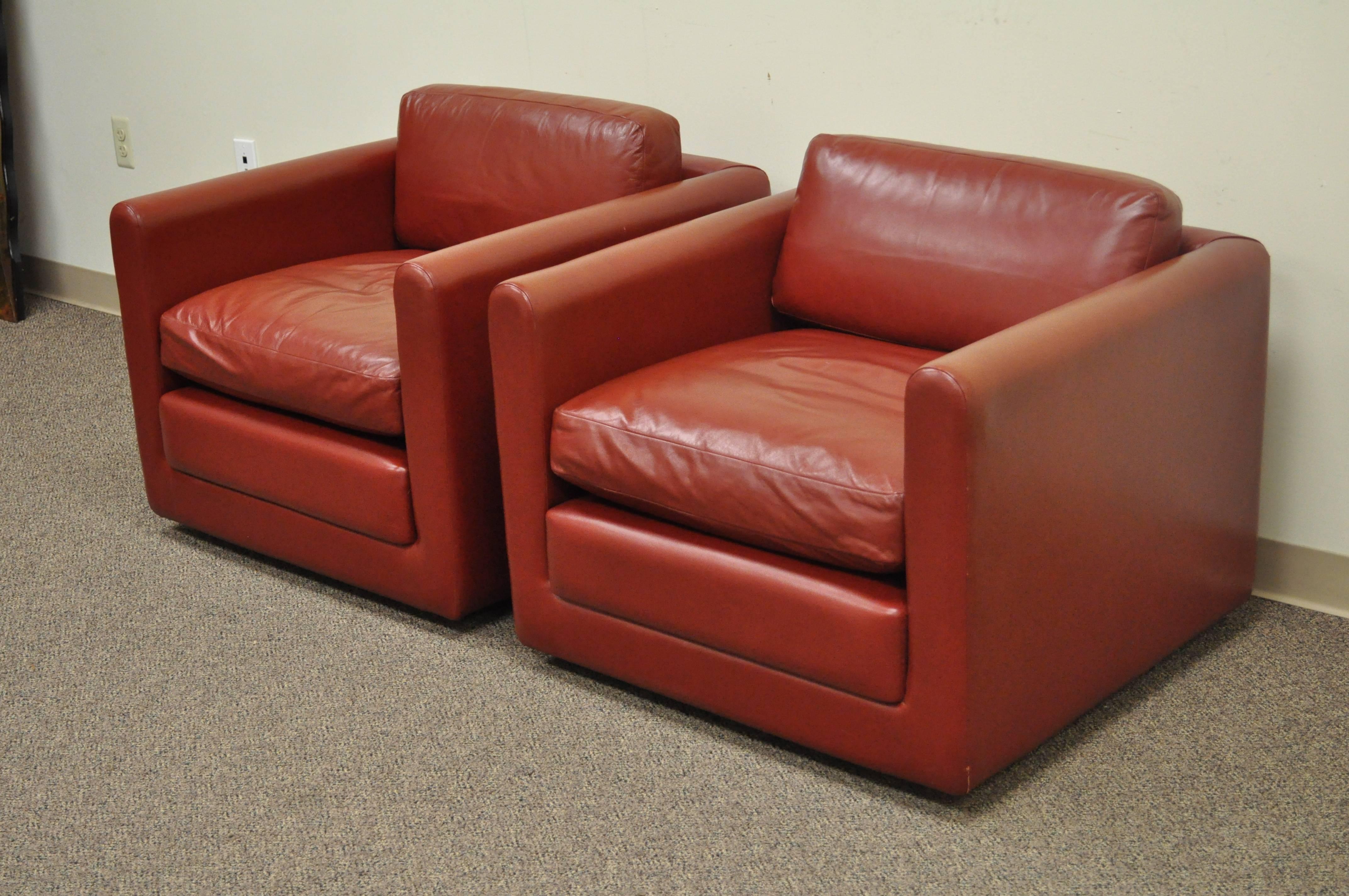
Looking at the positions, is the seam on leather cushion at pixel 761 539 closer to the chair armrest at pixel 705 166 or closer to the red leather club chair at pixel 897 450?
the red leather club chair at pixel 897 450

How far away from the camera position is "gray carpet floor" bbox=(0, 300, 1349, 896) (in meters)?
1.74

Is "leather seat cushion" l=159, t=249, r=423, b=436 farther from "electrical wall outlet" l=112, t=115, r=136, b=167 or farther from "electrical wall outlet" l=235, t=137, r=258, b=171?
"electrical wall outlet" l=112, t=115, r=136, b=167

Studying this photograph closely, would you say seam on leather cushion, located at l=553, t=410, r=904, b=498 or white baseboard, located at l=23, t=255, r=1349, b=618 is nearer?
seam on leather cushion, located at l=553, t=410, r=904, b=498

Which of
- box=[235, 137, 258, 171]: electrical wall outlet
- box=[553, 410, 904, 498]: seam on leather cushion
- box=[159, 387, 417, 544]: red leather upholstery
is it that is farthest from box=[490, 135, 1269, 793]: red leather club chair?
box=[235, 137, 258, 171]: electrical wall outlet

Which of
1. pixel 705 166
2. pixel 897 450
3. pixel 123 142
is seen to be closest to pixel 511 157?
pixel 705 166

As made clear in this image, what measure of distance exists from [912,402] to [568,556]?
25.1 inches

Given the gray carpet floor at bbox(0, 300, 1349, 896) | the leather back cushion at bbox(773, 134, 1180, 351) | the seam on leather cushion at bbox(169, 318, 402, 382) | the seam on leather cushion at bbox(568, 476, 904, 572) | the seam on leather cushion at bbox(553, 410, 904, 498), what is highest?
the leather back cushion at bbox(773, 134, 1180, 351)

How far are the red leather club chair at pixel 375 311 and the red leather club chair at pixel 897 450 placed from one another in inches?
6.0

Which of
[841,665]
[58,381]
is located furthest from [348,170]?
[841,665]

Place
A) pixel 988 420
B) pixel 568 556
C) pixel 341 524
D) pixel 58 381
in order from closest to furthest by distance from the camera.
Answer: pixel 988 420, pixel 568 556, pixel 341 524, pixel 58 381

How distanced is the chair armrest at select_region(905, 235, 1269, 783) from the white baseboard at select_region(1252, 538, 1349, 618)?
20cm

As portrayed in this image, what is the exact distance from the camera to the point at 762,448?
1846 millimetres

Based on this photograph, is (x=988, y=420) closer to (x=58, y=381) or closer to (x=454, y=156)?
(x=454, y=156)

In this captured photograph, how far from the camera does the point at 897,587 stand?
1.79 metres
